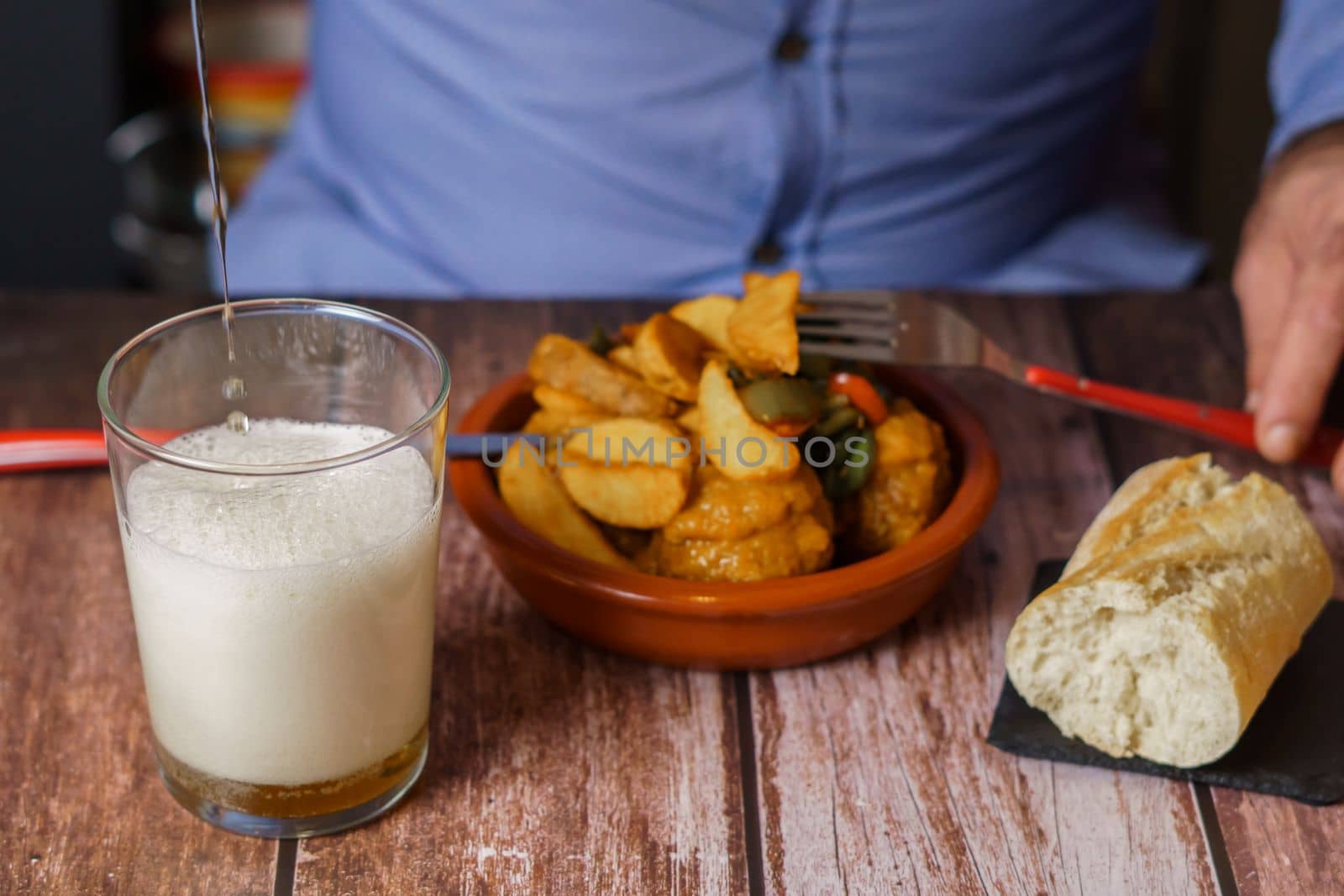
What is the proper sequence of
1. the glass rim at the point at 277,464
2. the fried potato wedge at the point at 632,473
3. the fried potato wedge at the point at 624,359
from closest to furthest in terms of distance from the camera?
the glass rim at the point at 277,464, the fried potato wedge at the point at 632,473, the fried potato wedge at the point at 624,359

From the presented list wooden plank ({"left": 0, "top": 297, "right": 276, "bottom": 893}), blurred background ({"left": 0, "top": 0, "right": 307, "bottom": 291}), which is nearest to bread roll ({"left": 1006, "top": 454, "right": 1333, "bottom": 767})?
wooden plank ({"left": 0, "top": 297, "right": 276, "bottom": 893})

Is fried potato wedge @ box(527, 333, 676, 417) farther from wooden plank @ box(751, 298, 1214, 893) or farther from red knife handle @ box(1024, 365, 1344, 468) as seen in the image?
red knife handle @ box(1024, 365, 1344, 468)

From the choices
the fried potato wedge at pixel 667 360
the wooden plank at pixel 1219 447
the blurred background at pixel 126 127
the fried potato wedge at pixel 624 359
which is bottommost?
the blurred background at pixel 126 127

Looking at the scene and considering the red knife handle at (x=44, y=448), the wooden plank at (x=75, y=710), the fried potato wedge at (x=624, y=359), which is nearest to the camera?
the wooden plank at (x=75, y=710)

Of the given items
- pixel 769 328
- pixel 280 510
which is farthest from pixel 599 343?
pixel 280 510

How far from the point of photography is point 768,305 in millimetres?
1021

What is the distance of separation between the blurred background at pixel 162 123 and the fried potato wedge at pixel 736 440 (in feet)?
6.78

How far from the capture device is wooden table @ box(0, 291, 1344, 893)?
0.85 metres

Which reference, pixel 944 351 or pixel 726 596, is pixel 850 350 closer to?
pixel 944 351

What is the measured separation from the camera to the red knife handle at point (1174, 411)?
1202mm

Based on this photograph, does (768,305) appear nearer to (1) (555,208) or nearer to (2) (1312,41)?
(1) (555,208)

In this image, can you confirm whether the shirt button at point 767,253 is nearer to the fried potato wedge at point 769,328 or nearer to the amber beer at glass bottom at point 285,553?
the fried potato wedge at point 769,328

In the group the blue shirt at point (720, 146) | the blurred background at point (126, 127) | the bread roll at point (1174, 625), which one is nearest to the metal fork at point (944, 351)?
the bread roll at point (1174, 625)

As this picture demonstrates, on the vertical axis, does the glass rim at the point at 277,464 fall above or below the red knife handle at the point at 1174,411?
above
